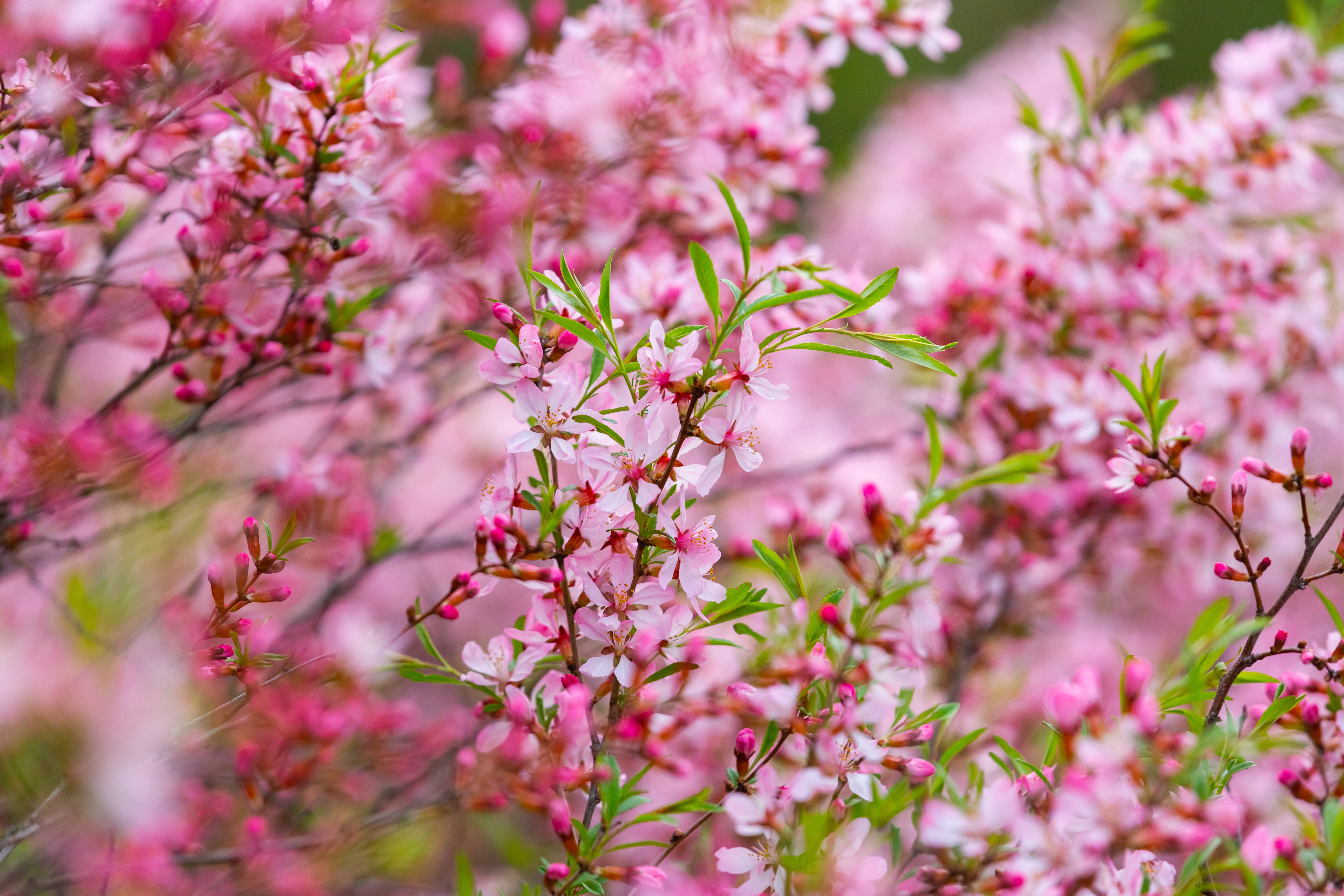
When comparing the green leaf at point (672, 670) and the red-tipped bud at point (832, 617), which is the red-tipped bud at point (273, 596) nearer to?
the green leaf at point (672, 670)

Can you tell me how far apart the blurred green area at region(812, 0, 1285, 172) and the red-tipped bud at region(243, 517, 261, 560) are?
166 inches

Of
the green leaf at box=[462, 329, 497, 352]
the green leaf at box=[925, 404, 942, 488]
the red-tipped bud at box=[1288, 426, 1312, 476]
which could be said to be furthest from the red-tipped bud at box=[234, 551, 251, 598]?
the red-tipped bud at box=[1288, 426, 1312, 476]

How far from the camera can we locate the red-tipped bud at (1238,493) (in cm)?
99

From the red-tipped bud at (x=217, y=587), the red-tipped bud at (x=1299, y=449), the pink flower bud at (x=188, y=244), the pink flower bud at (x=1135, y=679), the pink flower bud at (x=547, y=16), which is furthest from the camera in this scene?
the pink flower bud at (x=547, y=16)

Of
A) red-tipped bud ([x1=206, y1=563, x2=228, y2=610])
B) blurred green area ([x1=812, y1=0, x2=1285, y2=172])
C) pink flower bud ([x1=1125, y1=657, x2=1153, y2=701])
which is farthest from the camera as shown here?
blurred green area ([x1=812, y1=0, x2=1285, y2=172])

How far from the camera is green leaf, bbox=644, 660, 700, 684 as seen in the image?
86cm

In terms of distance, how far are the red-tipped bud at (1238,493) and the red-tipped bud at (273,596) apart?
3.20ft

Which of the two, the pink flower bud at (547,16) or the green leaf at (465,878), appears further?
the pink flower bud at (547,16)

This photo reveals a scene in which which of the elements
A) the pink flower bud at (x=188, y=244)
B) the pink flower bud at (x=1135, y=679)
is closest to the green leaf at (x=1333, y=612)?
the pink flower bud at (x=1135, y=679)

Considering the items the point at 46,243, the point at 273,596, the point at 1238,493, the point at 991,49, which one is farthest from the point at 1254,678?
the point at 991,49

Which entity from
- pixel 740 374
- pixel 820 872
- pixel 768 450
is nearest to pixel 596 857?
pixel 820 872

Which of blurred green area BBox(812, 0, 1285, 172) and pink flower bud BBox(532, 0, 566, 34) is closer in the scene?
pink flower bud BBox(532, 0, 566, 34)

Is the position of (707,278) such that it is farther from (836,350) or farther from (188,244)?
(188,244)

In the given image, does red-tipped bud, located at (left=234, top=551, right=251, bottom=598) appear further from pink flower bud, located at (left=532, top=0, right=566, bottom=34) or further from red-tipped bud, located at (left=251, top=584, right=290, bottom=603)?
pink flower bud, located at (left=532, top=0, right=566, bottom=34)
